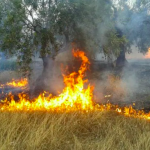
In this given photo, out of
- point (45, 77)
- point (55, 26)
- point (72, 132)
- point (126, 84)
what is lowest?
point (126, 84)

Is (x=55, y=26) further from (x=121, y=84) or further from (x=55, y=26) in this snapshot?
(x=121, y=84)

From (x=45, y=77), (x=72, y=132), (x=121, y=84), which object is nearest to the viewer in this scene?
(x=72, y=132)

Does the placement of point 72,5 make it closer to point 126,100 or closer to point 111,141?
point 126,100

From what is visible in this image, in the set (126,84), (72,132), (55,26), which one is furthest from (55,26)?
(126,84)

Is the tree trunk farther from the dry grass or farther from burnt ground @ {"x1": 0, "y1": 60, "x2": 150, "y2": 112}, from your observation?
the dry grass

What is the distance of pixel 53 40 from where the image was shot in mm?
11508

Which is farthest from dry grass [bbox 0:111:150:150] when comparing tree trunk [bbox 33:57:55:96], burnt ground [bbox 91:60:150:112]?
tree trunk [bbox 33:57:55:96]

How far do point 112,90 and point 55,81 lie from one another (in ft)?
13.0

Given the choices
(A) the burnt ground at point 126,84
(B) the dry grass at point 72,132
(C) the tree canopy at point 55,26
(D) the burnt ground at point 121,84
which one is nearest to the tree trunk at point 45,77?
(D) the burnt ground at point 121,84

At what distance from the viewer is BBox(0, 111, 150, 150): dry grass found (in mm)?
4832

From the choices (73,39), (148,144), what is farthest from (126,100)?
(148,144)

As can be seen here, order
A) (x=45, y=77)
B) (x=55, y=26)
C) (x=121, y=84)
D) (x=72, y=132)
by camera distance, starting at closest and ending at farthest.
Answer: (x=72, y=132)
(x=55, y=26)
(x=45, y=77)
(x=121, y=84)

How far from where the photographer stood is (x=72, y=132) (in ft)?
19.1

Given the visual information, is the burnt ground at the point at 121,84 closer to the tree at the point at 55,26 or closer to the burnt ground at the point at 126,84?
the burnt ground at the point at 126,84
